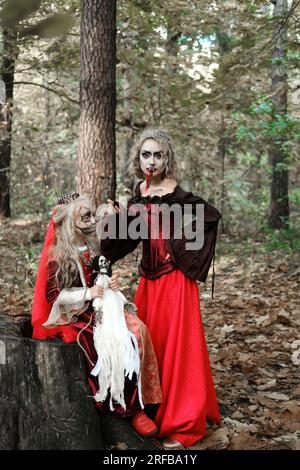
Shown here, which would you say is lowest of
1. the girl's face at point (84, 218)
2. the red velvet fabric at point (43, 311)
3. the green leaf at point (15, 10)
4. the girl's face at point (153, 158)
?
the red velvet fabric at point (43, 311)

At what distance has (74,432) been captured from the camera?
2736mm

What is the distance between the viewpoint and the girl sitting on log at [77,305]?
114 inches

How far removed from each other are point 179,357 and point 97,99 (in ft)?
7.94

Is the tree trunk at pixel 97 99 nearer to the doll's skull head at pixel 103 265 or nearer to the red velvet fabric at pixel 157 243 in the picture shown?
the red velvet fabric at pixel 157 243

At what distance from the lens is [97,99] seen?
4.35 m

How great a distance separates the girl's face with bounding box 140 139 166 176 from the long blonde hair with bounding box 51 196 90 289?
1.75 ft

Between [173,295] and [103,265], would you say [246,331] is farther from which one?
[103,265]

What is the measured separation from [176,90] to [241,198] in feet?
19.4

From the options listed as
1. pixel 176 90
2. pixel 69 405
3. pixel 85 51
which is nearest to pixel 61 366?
pixel 69 405

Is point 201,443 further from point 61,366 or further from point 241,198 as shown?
point 241,198

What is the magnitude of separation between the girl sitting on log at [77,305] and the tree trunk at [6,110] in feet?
6.01

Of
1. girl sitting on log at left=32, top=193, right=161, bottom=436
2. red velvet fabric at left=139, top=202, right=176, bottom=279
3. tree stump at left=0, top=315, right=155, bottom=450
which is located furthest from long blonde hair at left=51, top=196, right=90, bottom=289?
red velvet fabric at left=139, top=202, right=176, bottom=279

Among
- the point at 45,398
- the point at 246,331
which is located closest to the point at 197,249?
the point at 45,398

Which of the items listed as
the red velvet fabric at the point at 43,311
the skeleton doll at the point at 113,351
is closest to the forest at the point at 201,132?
the red velvet fabric at the point at 43,311
